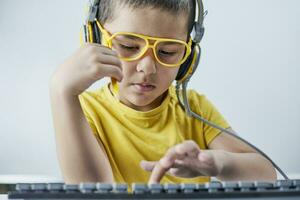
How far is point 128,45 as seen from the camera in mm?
774

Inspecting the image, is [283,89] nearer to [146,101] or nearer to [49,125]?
[146,101]

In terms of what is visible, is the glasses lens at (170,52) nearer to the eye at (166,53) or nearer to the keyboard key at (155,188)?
the eye at (166,53)

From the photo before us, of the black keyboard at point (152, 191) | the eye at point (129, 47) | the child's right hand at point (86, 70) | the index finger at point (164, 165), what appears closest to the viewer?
the black keyboard at point (152, 191)

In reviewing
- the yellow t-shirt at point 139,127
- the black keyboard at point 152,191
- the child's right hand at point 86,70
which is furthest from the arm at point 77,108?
the black keyboard at point 152,191

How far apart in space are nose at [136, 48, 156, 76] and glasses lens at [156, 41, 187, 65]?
15mm

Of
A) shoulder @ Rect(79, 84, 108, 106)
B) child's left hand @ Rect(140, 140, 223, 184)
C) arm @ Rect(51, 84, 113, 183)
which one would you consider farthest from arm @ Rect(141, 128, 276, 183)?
shoulder @ Rect(79, 84, 108, 106)

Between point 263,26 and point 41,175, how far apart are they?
1.66ft

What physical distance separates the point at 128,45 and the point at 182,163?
252 millimetres

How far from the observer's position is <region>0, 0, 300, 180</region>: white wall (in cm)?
87

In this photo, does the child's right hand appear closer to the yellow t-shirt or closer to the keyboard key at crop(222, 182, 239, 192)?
the yellow t-shirt

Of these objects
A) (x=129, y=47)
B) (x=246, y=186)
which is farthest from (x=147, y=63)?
(x=246, y=186)

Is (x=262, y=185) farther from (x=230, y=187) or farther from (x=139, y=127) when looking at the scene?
(x=139, y=127)

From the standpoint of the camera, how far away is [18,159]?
2.81 feet

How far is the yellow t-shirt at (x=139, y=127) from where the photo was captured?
2.72 feet
